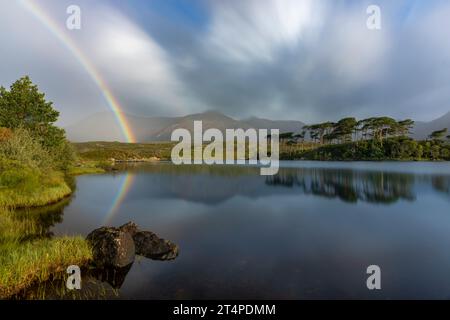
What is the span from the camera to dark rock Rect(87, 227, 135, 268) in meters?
12.1

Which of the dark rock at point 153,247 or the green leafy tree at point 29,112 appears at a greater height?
the green leafy tree at point 29,112

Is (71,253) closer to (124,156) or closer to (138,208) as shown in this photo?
(138,208)

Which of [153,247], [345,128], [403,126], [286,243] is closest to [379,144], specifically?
[403,126]

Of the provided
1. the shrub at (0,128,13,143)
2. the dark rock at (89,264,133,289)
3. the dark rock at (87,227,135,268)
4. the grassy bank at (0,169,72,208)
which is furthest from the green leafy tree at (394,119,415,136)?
the dark rock at (89,264,133,289)

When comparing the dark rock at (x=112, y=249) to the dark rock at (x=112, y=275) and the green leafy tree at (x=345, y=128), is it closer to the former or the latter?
the dark rock at (x=112, y=275)

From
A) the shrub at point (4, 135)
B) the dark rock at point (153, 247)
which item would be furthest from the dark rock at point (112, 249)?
the shrub at point (4, 135)

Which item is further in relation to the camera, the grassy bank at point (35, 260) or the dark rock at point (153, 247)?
the dark rock at point (153, 247)

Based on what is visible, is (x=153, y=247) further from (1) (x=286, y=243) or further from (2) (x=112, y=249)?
(1) (x=286, y=243)

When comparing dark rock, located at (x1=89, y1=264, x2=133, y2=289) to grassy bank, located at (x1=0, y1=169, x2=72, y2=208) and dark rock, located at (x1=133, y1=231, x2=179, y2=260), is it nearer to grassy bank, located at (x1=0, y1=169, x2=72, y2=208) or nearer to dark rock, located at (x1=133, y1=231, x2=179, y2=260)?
dark rock, located at (x1=133, y1=231, x2=179, y2=260)

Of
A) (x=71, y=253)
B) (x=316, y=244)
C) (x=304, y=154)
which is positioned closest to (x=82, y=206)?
(x=71, y=253)

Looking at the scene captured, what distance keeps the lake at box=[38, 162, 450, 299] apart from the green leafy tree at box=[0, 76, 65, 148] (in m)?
19.4

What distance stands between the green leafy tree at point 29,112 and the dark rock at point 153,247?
126ft

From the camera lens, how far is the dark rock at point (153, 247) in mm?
13656
